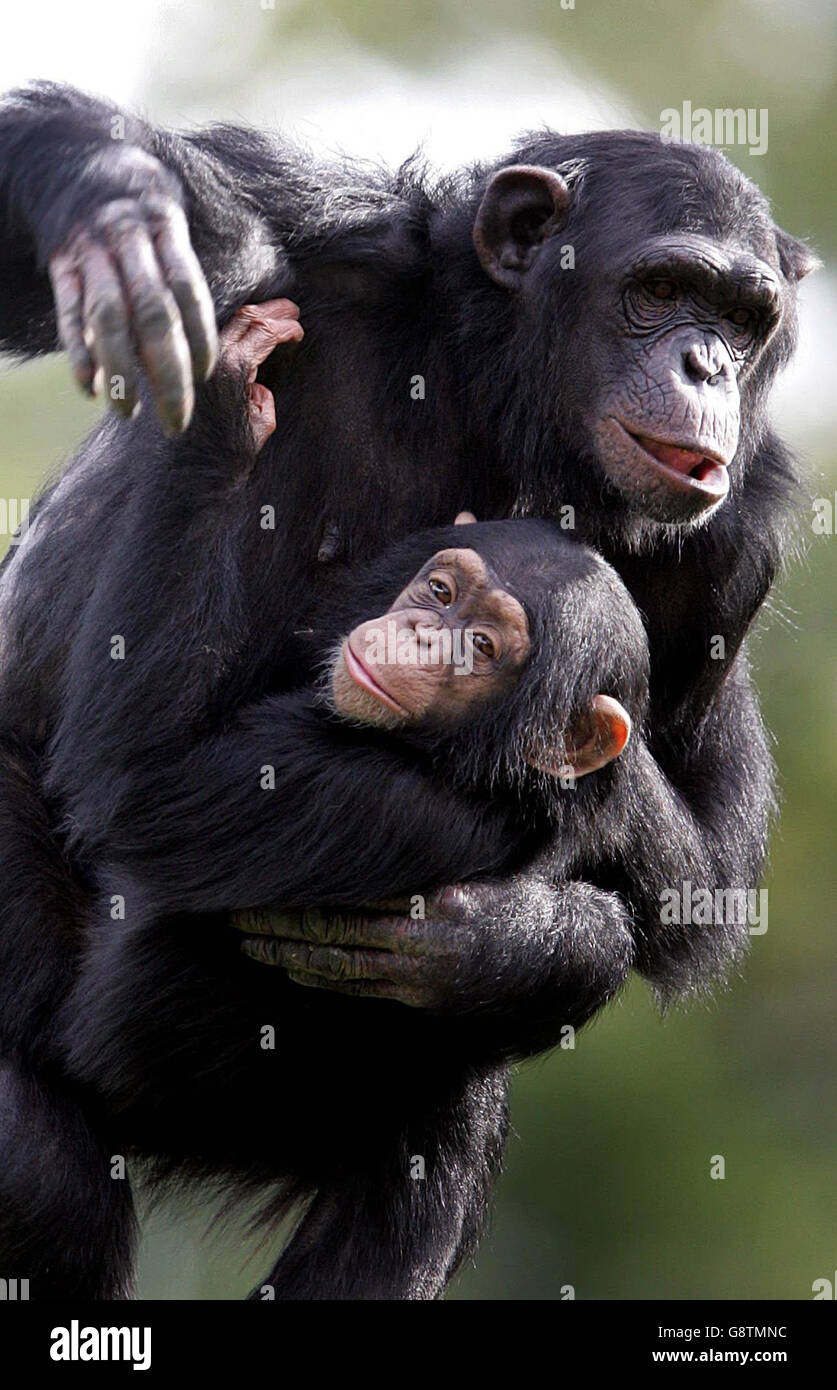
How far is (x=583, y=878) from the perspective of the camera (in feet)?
17.9

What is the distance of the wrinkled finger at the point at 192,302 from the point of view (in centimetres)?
412

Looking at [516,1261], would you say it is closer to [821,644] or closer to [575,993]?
[821,644]

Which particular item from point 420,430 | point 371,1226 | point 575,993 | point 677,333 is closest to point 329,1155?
point 371,1226

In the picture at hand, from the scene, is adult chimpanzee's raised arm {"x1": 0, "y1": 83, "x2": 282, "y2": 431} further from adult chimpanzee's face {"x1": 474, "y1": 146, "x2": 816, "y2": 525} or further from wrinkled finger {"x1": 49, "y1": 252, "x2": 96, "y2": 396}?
adult chimpanzee's face {"x1": 474, "y1": 146, "x2": 816, "y2": 525}

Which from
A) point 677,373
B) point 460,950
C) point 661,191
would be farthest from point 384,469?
point 460,950

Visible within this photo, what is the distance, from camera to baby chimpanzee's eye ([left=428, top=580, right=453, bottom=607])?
4859mm

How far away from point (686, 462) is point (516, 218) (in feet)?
3.12

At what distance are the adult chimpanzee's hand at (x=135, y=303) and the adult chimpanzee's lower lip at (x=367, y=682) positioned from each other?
0.90 meters

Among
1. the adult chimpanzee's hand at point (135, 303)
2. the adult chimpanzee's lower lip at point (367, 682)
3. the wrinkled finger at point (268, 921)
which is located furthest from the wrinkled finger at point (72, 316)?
the wrinkled finger at point (268, 921)

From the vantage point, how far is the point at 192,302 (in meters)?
4.12

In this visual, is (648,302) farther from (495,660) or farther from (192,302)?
(192,302)

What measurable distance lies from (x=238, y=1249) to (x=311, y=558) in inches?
105

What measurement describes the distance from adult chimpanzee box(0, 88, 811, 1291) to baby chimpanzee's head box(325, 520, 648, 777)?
38 centimetres

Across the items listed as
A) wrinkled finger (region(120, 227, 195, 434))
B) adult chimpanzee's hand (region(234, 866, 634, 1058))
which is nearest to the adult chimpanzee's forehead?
wrinkled finger (region(120, 227, 195, 434))
